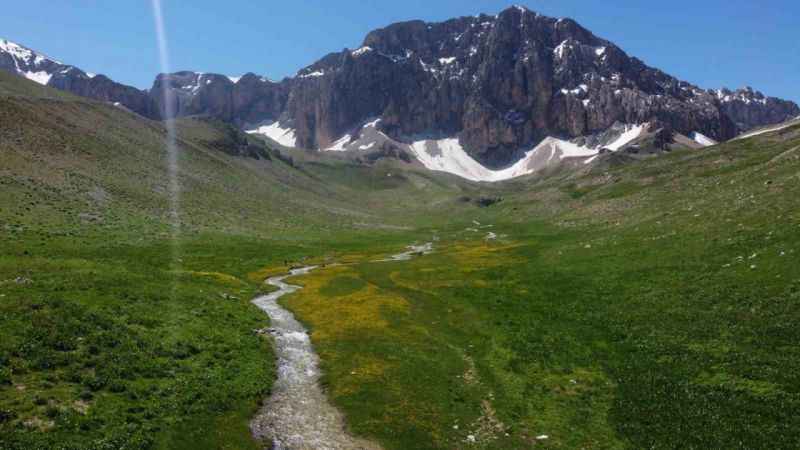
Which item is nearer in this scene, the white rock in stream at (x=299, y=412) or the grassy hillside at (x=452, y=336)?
the grassy hillside at (x=452, y=336)

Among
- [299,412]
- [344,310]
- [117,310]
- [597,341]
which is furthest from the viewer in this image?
[344,310]

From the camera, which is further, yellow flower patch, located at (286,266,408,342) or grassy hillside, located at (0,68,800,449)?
yellow flower patch, located at (286,266,408,342)

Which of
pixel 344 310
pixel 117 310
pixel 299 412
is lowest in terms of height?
pixel 299 412

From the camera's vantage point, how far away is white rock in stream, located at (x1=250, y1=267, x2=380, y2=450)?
879 inches

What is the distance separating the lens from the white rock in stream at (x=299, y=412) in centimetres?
2233

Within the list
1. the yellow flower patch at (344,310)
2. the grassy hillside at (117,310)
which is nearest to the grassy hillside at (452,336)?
the grassy hillside at (117,310)

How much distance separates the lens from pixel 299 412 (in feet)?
83.3

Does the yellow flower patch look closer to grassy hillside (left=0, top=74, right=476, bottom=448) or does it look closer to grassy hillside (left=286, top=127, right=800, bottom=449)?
grassy hillside (left=286, top=127, right=800, bottom=449)

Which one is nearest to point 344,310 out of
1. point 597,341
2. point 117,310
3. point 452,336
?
point 452,336

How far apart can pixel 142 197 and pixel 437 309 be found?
3706 inches

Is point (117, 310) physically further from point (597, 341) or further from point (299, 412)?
point (597, 341)

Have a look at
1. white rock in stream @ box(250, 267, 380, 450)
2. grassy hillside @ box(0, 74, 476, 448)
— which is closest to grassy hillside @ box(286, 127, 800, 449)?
white rock in stream @ box(250, 267, 380, 450)

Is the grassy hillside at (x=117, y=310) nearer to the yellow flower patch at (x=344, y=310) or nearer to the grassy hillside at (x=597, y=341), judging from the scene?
the yellow flower patch at (x=344, y=310)

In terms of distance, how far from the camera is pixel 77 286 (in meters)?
35.0
